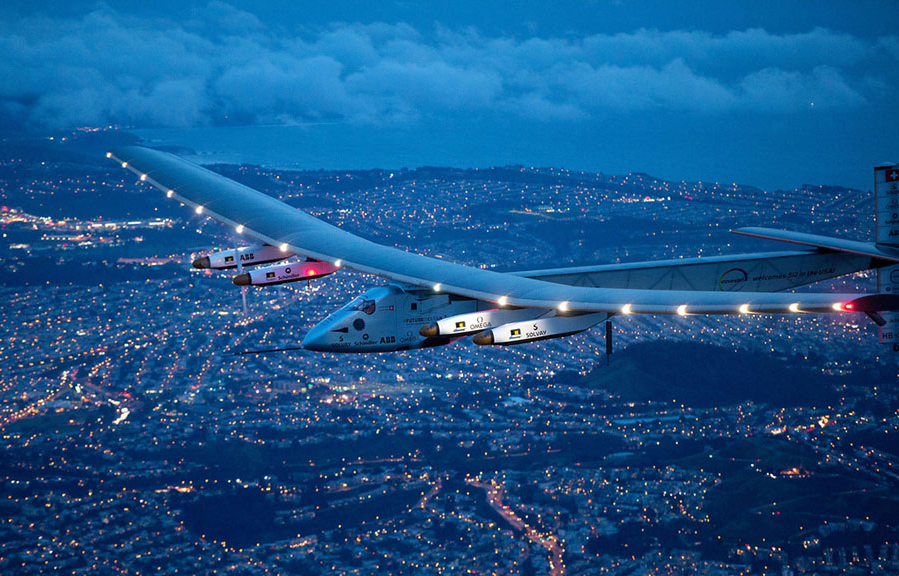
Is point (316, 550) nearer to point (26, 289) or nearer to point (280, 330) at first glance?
point (280, 330)

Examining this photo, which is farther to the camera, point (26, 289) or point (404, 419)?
point (26, 289)

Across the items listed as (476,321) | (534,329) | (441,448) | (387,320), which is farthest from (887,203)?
(441,448)

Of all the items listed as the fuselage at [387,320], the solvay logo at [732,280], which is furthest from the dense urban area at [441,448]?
the fuselage at [387,320]

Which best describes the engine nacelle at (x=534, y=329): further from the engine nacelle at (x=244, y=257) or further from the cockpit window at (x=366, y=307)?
the engine nacelle at (x=244, y=257)

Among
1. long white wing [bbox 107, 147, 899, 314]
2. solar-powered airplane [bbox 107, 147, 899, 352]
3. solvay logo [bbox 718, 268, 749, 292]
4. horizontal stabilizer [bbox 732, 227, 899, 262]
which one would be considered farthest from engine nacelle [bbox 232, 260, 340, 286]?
horizontal stabilizer [bbox 732, 227, 899, 262]

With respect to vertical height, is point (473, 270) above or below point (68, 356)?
above

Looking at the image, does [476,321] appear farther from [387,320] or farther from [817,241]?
[817,241]

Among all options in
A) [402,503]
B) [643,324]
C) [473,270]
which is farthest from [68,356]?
[473,270]
